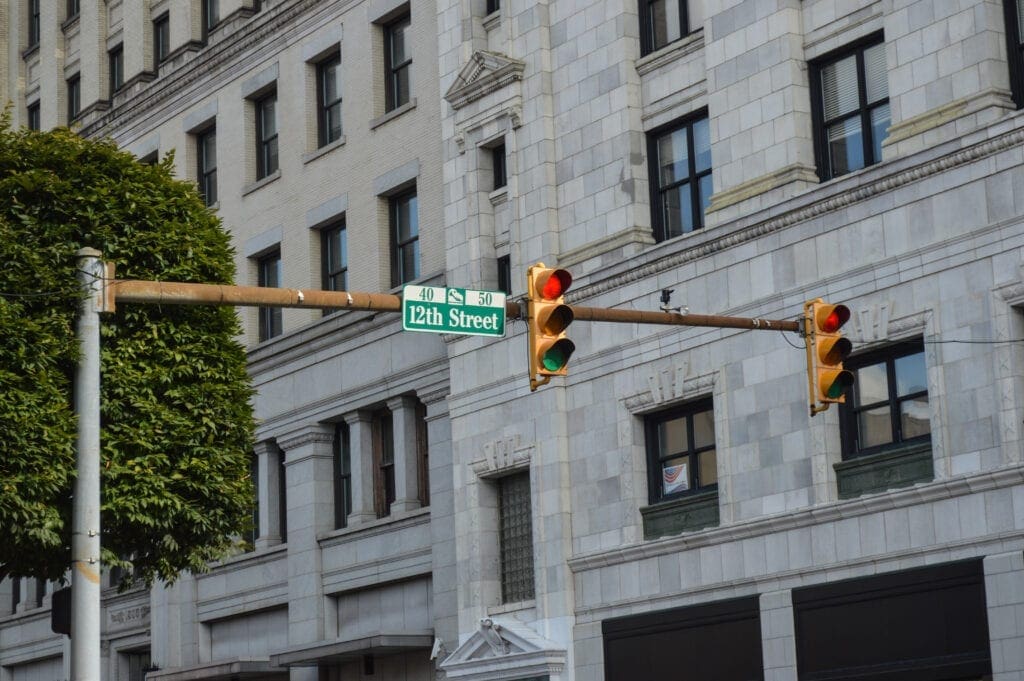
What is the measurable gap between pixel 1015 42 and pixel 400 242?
17.8 metres

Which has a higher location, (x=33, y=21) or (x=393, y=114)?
(x=33, y=21)

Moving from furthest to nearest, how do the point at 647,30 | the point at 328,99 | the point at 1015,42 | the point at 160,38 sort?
the point at 160,38 < the point at 328,99 < the point at 647,30 < the point at 1015,42

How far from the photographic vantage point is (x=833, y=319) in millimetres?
20656

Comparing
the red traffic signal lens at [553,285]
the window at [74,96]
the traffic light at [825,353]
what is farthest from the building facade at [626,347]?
the red traffic signal lens at [553,285]

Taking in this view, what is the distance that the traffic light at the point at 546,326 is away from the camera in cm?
1830

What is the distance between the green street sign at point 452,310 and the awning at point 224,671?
25.5 m

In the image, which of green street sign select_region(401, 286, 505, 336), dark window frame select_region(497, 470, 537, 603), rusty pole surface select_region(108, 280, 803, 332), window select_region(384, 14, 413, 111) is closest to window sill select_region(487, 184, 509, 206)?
window select_region(384, 14, 413, 111)

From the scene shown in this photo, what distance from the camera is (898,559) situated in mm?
29469

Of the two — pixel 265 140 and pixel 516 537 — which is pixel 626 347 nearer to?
pixel 516 537

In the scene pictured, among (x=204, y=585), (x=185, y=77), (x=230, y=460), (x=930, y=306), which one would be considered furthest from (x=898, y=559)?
(x=185, y=77)

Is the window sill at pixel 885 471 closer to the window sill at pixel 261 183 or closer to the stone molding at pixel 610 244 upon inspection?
the stone molding at pixel 610 244

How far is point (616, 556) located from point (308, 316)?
14.4 m

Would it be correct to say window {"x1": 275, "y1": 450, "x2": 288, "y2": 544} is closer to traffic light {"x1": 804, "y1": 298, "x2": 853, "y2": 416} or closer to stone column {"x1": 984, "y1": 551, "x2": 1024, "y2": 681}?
stone column {"x1": 984, "y1": 551, "x2": 1024, "y2": 681}

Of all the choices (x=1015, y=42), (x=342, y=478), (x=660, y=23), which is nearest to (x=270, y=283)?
(x=342, y=478)
